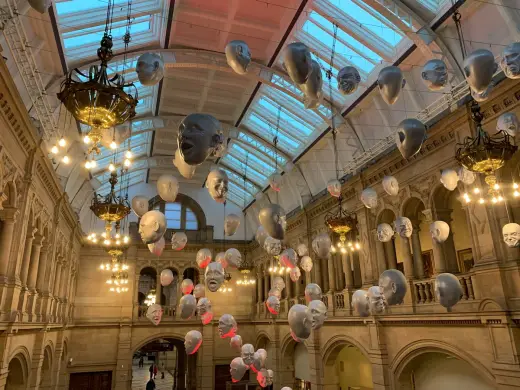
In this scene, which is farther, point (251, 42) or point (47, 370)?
point (47, 370)

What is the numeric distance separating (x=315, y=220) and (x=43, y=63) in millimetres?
11335

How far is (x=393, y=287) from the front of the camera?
805 cm

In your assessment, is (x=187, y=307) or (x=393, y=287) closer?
(x=393, y=287)

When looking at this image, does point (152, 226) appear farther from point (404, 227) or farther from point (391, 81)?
point (404, 227)

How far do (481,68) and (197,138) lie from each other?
4095 mm

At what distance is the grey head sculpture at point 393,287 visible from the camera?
806cm

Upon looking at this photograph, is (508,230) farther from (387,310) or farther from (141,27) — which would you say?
(141,27)

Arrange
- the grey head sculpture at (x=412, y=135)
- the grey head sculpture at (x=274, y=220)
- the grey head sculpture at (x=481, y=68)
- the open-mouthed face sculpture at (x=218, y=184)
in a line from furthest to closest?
the open-mouthed face sculpture at (x=218, y=184) → the grey head sculpture at (x=274, y=220) → the grey head sculpture at (x=412, y=135) → the grey head sculpture at (x=481, y=68)

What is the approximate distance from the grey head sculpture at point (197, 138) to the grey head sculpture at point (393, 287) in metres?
4.98

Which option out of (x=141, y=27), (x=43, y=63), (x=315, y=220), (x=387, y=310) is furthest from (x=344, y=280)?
(x=43, y=63)

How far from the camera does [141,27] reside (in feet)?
39.4

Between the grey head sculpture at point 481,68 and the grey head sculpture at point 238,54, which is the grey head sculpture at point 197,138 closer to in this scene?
the grey head sculpture at point 238,54

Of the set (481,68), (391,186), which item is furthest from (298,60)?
(391,186)

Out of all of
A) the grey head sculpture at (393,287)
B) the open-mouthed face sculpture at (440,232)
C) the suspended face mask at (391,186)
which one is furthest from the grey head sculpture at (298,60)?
the open-mouthed face sculpture at (440,232)
